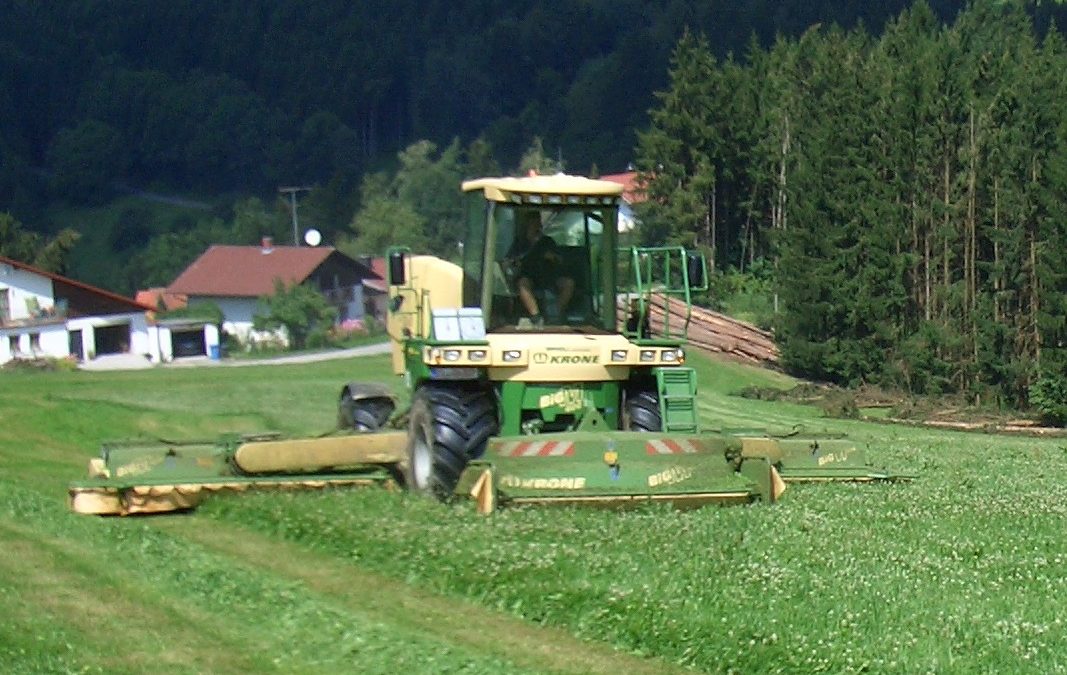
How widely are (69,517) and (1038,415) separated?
115 feet

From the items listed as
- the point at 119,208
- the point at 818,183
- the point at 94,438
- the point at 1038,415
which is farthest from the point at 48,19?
the point at 94,438

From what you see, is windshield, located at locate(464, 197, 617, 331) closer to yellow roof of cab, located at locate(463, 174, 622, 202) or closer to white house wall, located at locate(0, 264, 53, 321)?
yellow roof of cab, located at locate(463, 174, 622, 202)

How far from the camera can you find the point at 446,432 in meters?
17.3

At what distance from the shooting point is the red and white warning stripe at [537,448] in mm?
16016

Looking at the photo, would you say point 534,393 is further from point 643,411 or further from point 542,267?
point 542,267

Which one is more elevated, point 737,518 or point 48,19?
point 48,19

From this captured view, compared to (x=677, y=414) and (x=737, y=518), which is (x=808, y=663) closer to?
(x=737, y=518)

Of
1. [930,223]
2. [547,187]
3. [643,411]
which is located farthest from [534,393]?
[930,223]

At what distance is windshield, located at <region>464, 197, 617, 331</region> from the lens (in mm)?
18500

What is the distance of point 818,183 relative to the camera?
192 ft

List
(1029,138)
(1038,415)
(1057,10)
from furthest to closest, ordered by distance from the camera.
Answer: (1057,10) < (1029,138) < (1038,415)

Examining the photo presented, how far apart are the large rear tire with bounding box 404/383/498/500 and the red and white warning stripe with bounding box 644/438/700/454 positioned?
6.10ft

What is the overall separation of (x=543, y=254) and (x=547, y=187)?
2.47 ft

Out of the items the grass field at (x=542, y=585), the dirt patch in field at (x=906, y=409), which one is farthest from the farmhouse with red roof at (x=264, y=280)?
the grass field at (x=542, y=585)
